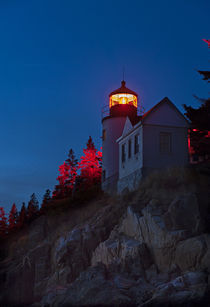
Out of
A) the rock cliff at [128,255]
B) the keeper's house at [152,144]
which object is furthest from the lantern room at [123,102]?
the rock cliff at [128,255]

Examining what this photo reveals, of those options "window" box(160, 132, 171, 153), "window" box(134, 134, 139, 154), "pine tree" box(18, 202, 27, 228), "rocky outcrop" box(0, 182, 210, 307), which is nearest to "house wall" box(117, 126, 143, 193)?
A: "window" box(134, 134, 139, 154)

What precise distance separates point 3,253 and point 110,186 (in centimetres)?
1347

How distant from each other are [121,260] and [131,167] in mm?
9366

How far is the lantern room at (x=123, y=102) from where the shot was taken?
121 ft

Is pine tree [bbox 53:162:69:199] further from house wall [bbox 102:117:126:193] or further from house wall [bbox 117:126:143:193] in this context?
house wall [bbox 117:126:143:193]

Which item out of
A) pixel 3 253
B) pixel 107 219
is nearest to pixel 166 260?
pixel 107 219

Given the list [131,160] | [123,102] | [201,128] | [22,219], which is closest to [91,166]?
[22,219]

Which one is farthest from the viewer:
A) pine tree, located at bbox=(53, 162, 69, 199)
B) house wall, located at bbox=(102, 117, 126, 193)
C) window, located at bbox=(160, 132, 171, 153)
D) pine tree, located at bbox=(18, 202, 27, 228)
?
pine tree, located at bbox=(53, 162, 69, 199)

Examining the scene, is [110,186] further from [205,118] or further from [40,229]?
[205,118]

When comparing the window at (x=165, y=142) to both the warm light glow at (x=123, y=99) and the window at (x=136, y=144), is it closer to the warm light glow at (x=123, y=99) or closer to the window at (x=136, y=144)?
the window at (x=136, y=144)

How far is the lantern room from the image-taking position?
37.0 metres

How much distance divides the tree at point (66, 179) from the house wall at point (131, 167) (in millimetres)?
17696

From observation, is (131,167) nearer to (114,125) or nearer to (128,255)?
(114,125)

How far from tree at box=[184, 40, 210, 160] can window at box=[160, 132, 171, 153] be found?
1828mm
